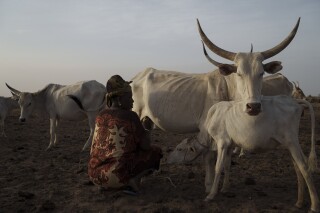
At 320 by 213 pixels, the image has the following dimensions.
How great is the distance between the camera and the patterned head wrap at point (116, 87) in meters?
5.27

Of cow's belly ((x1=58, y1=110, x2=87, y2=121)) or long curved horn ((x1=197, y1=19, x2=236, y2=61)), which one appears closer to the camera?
long curved horn ((x1=197, y1=19, x2=236, y2=61))

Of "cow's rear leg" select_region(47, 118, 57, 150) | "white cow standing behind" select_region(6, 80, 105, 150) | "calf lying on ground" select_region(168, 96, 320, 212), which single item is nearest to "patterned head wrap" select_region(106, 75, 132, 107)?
"calf lying on ground" select_region(168, 96, 320, 212)

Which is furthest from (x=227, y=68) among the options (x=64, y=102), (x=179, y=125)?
(x=64, y=102)

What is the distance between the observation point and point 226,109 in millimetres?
5105

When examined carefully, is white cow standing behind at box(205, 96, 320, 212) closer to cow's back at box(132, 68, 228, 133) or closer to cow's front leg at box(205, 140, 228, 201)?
cow's front leg at box(205, 140, 228, 201)

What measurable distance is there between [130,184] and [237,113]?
182 cm

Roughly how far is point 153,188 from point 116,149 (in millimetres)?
1051

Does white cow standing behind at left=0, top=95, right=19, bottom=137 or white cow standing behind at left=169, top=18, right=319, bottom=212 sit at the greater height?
white cow standing behind at left=169, top=18, right=319, bottom=212

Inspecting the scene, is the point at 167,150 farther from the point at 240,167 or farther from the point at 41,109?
the point at 41,109

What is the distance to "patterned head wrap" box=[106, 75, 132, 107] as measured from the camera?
5.27 m

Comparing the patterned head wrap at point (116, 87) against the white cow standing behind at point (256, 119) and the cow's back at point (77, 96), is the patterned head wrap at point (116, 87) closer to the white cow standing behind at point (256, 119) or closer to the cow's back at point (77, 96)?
the white cow standing behind at point (256, 119)

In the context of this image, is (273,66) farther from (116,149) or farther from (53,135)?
(53,135)

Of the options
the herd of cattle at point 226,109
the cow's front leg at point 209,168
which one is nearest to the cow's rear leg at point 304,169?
the herd of cattle at point 226,109

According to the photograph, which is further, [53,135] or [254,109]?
[53,135]
